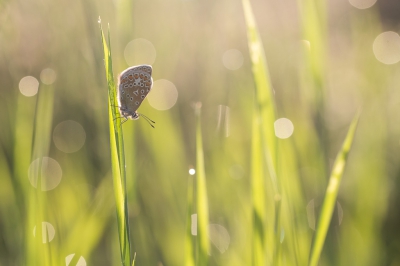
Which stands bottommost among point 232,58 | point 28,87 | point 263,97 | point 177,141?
point 177,141

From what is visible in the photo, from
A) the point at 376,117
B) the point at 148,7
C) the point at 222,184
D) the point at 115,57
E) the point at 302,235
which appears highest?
the point at 148,7

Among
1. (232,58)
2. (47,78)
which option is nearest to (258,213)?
(47,78)

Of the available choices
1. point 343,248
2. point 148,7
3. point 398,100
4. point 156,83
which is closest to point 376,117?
point 343,248

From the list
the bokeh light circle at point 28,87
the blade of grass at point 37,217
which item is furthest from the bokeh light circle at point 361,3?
the blade of grass at point 37,217

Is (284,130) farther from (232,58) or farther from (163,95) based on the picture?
(232,58)

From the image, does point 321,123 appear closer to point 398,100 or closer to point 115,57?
point 398,100

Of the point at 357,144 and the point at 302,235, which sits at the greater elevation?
the point at 357,144

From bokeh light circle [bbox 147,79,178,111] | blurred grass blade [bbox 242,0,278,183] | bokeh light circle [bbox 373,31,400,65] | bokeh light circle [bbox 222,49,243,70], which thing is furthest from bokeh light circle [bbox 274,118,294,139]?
bokeh light circle [bbox 373,31,400,65]
